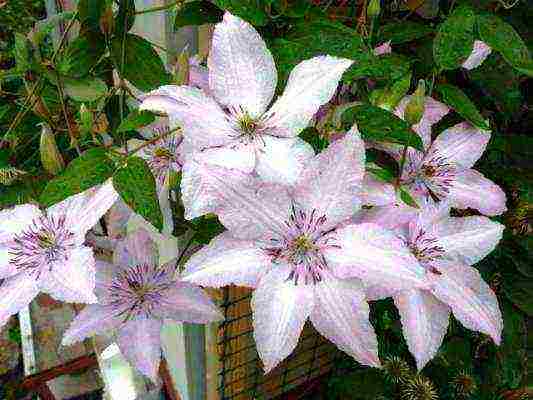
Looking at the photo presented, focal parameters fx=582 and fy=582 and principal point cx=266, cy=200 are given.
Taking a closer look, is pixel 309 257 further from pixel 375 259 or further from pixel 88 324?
pixel 88 324

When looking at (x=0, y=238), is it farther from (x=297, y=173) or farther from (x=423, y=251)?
(x=423, y=251)

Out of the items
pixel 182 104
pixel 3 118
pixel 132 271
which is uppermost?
pixel 182 104

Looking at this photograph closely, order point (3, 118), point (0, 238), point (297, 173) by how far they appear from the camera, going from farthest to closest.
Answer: point (3, 118) → point (0, 238) → point (297, 173)

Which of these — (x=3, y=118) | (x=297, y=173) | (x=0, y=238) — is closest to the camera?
(x=297, y=173)

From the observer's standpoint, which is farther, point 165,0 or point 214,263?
point 165,0

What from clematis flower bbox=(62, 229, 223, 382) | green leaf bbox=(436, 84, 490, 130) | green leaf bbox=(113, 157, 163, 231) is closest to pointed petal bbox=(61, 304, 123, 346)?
clematis flower bbox=(62, 229, 223, 382)

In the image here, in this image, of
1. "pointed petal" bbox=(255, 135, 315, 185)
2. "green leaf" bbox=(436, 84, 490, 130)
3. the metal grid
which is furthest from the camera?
the metal grid

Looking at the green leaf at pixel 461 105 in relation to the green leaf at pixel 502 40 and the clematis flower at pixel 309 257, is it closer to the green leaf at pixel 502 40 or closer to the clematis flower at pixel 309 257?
the green leaf at pixel 502 40

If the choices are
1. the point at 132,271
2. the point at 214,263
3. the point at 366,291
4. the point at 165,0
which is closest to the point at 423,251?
the point at 366,291

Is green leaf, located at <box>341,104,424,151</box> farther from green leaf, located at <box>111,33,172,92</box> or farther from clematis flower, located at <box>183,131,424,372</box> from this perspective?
green leaf, located at <box>111,33,172,92</box>
